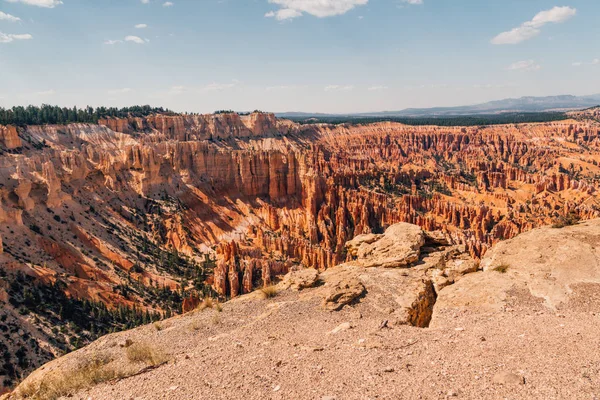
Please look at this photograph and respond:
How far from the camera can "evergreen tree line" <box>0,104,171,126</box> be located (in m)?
67.4

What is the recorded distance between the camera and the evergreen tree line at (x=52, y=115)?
67.4 meters

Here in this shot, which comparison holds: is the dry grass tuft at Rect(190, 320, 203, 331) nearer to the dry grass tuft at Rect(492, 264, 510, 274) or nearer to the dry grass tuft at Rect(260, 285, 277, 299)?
the dry grass tuft at Rect(260, 285, 277, 299)

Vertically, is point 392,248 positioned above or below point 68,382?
above

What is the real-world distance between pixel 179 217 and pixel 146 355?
40.4 m

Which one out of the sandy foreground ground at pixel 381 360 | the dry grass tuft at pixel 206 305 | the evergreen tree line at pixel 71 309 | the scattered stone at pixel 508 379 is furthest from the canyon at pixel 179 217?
the dry grass tuft at pixel 206 305

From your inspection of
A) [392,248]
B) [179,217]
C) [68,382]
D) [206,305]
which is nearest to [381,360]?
[68,382]

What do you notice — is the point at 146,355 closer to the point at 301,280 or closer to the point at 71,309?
the point at 301,280

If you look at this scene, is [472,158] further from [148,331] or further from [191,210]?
[148,331]

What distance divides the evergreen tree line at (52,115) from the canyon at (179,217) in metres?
3.75

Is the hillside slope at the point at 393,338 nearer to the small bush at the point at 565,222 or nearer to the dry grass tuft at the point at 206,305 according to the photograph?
the dry grass tuft at the point at 206,305

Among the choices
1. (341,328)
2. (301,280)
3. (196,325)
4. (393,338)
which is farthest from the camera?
(301,280)

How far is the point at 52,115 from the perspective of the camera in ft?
253

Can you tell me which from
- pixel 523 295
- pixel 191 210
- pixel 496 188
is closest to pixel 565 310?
pixel 523 295

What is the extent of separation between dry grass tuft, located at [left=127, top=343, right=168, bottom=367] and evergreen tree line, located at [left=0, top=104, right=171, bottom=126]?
66.6m
